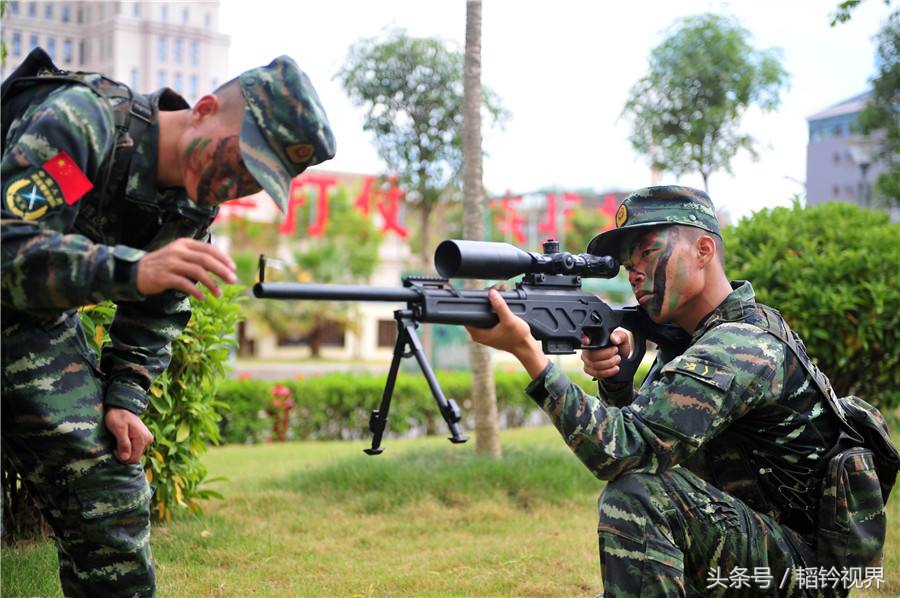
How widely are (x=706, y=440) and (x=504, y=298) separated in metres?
0.77

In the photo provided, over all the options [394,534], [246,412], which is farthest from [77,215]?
[246,412]

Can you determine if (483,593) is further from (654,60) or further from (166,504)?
(654,60)

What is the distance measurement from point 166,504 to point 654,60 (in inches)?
418

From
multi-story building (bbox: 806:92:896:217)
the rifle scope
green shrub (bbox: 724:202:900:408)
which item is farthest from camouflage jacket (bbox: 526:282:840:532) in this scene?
multi-story building (bbox: 806:92:896:217)

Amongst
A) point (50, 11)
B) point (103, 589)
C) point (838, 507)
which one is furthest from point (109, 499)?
point (50, 11)

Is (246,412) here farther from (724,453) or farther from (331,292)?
(331,292)

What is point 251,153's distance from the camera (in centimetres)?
239

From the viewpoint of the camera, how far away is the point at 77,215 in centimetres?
252

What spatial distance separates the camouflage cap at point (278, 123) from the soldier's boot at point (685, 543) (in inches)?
54.6

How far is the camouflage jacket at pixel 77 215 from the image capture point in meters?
2.20

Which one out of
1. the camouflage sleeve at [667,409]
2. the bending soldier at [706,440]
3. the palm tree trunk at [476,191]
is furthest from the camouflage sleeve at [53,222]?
the palm tree trunk at [476,191]

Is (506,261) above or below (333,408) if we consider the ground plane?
above

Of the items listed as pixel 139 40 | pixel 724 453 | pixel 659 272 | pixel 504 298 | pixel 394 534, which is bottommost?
pixel 394 534

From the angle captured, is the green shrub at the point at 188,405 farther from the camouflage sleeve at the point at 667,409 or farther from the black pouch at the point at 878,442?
the black pouch at the point at 878,442
